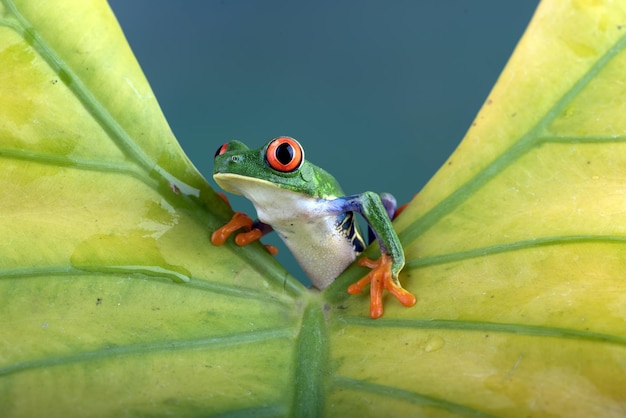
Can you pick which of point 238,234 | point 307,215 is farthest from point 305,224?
Result: point 238,234

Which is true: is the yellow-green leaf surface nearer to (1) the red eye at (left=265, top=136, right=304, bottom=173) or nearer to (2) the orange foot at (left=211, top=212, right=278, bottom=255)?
(2) the orange foot at (left=211, top=212, right=278, bottom=255)

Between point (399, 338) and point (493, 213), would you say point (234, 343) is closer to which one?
point (399, 338)

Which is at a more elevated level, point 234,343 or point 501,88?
point 501,88

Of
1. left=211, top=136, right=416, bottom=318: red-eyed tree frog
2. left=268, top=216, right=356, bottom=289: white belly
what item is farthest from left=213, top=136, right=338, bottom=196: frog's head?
left=268, top=216, right=356, bottom=289: white belly

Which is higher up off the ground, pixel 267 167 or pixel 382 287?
pixel 267 167

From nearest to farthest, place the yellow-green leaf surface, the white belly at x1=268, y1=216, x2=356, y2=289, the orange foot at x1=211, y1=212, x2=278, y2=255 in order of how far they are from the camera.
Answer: the yellow-green leaf surface → the orange foot at x1=211, y1=212, x2=278, y2=255 → the white belly at x1=268, y1=216, x2=356, y2=289

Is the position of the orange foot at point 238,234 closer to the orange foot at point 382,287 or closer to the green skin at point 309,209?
the green skin at point 309,209

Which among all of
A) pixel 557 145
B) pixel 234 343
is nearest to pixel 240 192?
pixel 234 343

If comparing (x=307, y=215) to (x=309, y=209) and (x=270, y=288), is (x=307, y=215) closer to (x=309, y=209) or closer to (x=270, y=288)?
(x=309, y=209)
